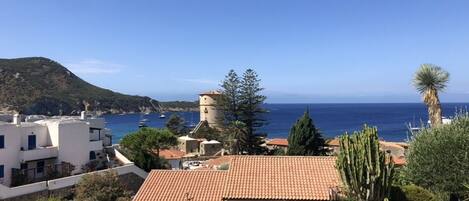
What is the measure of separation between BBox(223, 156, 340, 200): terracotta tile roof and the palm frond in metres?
8.04

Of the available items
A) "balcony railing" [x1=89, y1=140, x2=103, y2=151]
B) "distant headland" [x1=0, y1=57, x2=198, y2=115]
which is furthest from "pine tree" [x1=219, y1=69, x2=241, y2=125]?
"distant headland" [x1=0, y1=57, x2=198, y2=115]

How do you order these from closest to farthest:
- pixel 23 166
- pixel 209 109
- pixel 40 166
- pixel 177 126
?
pixel 23 166 < pixel 40 166 < pixel 209 109 < pixel 177 126

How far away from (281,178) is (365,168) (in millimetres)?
4151

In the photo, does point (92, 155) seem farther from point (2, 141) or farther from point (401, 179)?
point (401, 179)

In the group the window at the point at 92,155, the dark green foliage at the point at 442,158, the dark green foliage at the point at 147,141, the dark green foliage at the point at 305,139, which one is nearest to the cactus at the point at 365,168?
the dark green foliage at the point at 442,158

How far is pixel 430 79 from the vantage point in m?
23.8

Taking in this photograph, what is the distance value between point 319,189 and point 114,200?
439 inches

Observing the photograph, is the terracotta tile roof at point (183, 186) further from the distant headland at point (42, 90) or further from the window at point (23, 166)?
the distant headland at point (42, 90)

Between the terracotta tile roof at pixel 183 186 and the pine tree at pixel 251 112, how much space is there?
28626mm

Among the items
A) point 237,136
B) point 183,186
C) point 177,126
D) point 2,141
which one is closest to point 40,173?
point 2,141

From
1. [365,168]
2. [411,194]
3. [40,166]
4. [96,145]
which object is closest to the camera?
[365,168]

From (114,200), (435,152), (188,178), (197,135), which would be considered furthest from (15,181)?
(197,135)

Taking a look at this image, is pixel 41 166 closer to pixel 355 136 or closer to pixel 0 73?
pixel 355 136

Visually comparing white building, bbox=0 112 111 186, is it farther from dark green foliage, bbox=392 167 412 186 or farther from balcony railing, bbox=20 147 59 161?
dark green foliage, bbox=392 167 412 186
